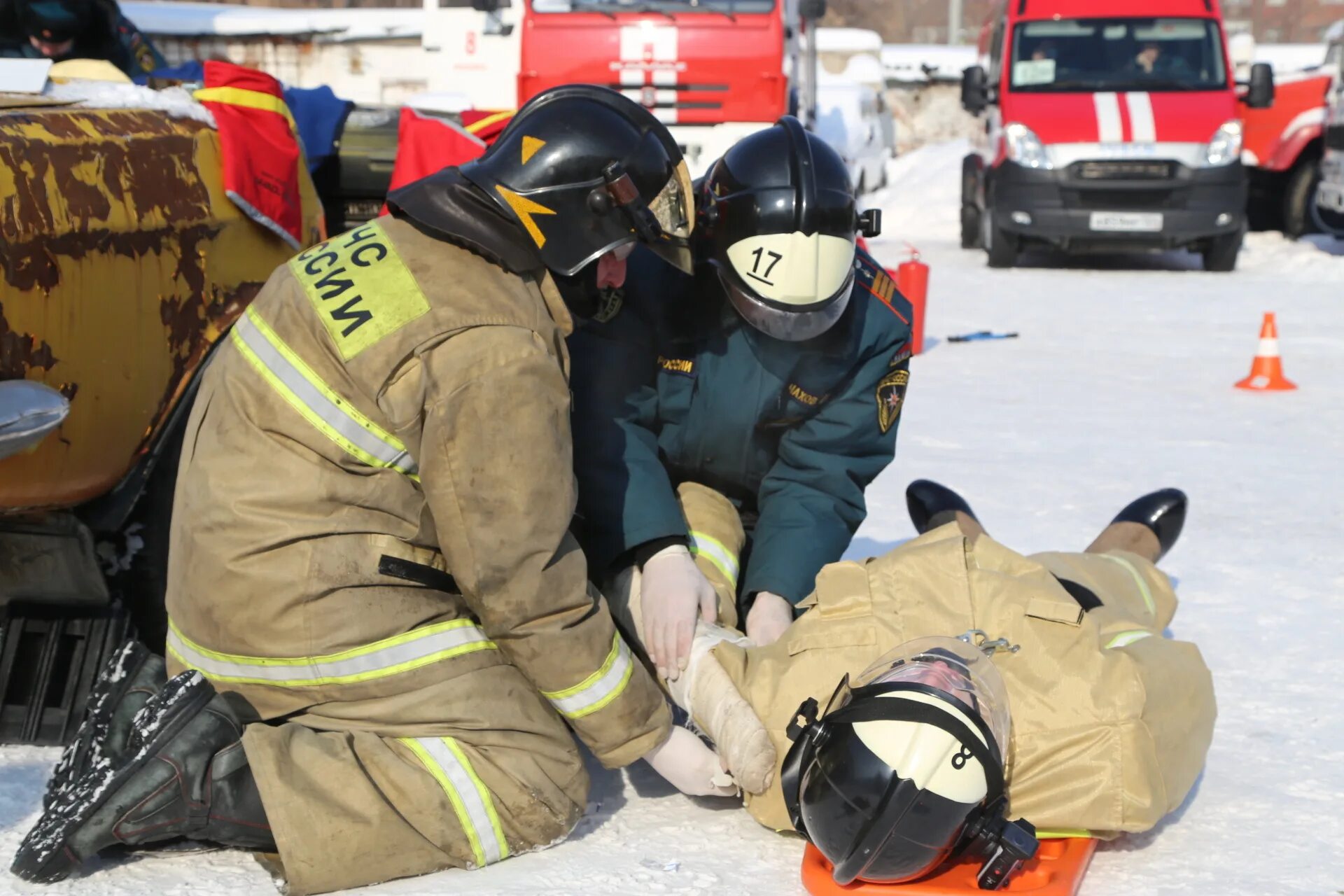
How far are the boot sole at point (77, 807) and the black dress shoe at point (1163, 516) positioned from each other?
2.38 metres

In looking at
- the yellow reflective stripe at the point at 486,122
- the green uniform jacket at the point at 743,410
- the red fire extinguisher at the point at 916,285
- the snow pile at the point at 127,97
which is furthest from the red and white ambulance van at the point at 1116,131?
the snow pile at the point at 127,97

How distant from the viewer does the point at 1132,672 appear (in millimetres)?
2543

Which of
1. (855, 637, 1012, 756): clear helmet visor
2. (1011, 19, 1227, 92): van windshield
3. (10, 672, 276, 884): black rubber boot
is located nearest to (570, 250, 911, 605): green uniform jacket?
(855, 637, 1012, 756): clear helmet visor

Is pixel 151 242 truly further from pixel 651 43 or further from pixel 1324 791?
pixel 651 43

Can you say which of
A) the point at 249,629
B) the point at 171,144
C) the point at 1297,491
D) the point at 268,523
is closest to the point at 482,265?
the point at 268,523

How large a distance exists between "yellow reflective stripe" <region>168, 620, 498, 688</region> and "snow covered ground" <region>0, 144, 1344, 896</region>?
0.31 metres

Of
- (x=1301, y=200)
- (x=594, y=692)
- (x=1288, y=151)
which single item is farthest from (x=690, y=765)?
(x=1288, y=151)

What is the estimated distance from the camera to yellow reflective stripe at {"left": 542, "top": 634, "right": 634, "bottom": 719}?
246 cm

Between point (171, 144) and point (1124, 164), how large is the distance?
368 inches

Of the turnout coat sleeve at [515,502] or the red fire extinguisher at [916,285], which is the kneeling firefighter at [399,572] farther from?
the red fire extinguisher at [916,285]

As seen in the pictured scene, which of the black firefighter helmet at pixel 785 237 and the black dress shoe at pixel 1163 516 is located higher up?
the black firefighter helmet at pixel 785 237

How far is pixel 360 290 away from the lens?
244cm

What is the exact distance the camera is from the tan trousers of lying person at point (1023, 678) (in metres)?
2.48

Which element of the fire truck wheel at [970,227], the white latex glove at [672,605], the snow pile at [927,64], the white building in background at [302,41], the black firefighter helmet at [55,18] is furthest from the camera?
the snow pile at [927,64]
